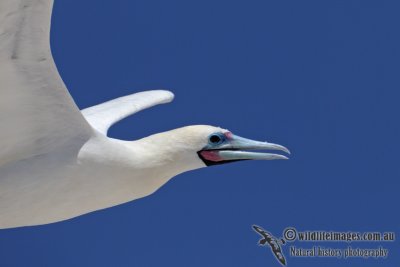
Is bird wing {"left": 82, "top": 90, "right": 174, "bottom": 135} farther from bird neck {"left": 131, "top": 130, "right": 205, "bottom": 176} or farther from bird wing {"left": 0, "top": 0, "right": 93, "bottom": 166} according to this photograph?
bird wing {"left": 0, "top": 0, "right": 93, "bottom": 166}

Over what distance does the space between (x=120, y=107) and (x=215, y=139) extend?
13.6ft

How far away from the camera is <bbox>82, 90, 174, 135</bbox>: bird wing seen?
17438mm

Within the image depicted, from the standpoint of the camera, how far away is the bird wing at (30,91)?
39.1ft

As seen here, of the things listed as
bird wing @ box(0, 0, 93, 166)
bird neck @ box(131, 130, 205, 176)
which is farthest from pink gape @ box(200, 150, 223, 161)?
bird wing @ box(0, 0, 93, 166)

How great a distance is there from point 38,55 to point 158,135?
2531 mm

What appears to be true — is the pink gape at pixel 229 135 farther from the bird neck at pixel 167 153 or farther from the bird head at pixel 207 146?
the bird neck at pixel 167 153

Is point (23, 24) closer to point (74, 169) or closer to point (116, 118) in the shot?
point (74, 169)

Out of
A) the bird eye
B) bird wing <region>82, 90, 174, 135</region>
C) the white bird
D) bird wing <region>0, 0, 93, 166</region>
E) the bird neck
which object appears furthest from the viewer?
bird wing <region>82, 90, 174, 135</region>

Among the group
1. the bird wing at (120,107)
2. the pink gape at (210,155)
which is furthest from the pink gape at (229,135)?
the bird wing at (120,107)

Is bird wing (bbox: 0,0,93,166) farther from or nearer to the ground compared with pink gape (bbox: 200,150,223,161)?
farther from the ground

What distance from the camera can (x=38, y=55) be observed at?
12.5m

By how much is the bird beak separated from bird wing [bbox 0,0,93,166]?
5.69ft

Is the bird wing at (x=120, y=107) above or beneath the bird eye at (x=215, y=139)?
above

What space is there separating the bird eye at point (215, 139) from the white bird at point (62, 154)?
1cm
